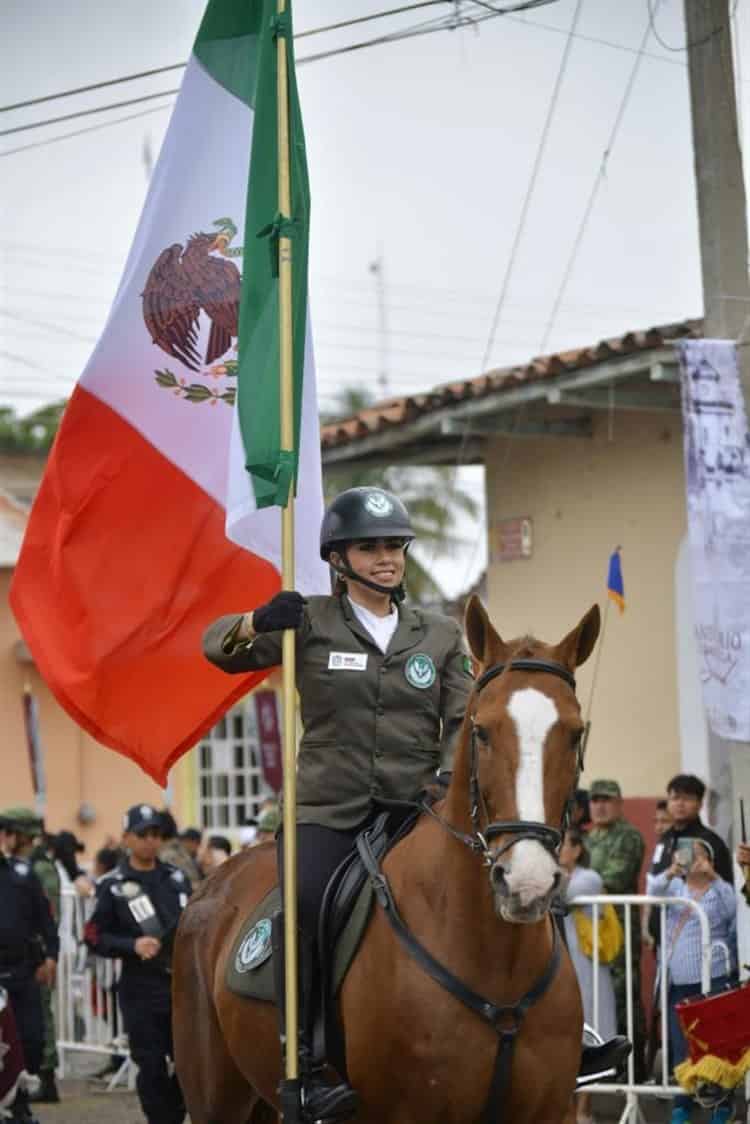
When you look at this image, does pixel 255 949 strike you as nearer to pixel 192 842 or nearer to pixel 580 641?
pixel 580 641

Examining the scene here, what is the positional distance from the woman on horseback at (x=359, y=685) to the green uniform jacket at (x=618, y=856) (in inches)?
219

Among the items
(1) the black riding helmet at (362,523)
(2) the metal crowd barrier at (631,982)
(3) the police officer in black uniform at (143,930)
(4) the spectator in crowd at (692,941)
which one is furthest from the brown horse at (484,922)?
(3) the police officer in black uniform at (143,930)

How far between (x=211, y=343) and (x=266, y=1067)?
3388 millimetres

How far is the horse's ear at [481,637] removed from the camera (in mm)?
6645

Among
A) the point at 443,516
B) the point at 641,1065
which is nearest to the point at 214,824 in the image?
the point at 443,516

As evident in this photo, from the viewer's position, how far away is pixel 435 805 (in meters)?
7.18

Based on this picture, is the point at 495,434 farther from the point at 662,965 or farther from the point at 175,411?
the point at 175,411

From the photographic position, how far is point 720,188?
36.2 feet

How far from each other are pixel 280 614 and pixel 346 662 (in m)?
0.43

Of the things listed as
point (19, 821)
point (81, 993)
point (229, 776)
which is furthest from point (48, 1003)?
point (229, 776)

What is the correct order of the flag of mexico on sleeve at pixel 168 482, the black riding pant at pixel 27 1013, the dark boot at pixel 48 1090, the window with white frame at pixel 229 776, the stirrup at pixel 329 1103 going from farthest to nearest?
the window with white frame at pixel 229 776 → the dark boot at pixel 48 1090 → the black riding pant at pixel 27 1013 → the flag of mexico on sleeve at pixel 168 482 → the stirrup at pixel 329 1103

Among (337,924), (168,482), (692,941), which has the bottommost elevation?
(692,941)

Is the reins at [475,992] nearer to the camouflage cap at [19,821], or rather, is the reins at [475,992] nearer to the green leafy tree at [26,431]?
the camouflage cap at [19,821]

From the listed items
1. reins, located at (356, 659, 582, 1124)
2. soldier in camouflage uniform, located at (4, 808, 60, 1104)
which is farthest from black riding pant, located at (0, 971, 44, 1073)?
reins, located at (356, 659, 582, 1124)
